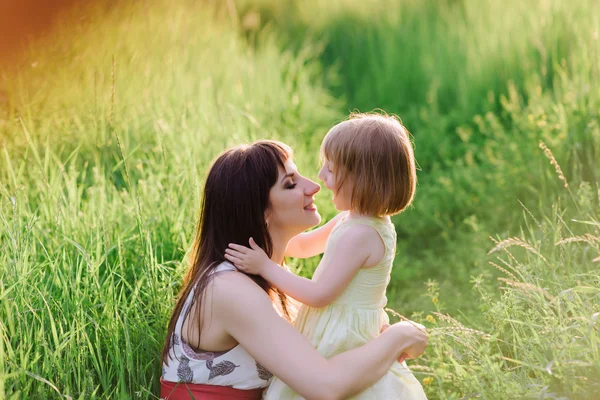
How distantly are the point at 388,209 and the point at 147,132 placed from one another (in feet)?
7.71

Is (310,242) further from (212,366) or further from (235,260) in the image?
(212,366)

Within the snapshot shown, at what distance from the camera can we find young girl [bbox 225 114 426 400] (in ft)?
8.64

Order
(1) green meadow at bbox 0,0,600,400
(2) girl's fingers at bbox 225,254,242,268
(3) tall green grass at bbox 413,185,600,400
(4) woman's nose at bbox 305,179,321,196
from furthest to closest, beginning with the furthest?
(4) woman's nose at bbox 305,179,321,196 < (1) green meadow at bbox 0,0,600,400 < (2) girl's fingers at bbox 225,254,242,268 < (3) tall green grass at bbox 413,185,600,400

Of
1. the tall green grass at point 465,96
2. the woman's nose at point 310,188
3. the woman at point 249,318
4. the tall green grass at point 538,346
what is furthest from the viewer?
the tall green grass at point 465,96

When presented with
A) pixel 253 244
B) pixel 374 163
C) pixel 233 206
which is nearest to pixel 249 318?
pixel 253 244

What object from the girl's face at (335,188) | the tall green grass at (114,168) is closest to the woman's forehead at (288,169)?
the girl's face at (335,188)

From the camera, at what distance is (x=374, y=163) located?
268 centimetres

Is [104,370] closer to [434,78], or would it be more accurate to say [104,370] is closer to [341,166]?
[341,166]

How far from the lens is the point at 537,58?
6156 mm

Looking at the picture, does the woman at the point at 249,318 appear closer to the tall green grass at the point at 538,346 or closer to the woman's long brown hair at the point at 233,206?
the woman's long brown hair at the point at 233,206

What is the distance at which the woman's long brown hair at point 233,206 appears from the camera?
2.70 meters

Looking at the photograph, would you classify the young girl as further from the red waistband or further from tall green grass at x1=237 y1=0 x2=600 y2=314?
tall green grass at x1=237 y1=0 x2=600 y2=314

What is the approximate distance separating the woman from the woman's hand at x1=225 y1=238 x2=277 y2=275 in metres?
0.04

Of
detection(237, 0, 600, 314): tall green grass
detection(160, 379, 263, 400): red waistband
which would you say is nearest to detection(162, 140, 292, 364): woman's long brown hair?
detection(160, 379, 263, 400): red waistband
